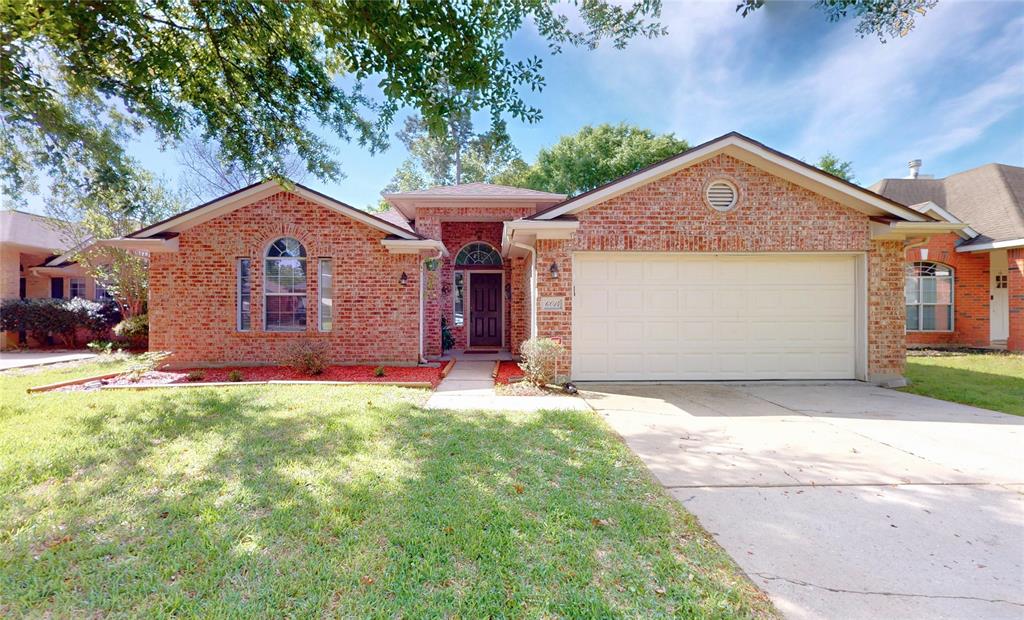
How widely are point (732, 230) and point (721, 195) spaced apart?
699 mm

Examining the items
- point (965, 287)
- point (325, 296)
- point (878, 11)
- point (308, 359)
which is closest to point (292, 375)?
point (308, 359)

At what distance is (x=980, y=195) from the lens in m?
14.3

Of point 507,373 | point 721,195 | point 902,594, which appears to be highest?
point 721,195

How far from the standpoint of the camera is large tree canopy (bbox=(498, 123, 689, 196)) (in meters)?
20.6

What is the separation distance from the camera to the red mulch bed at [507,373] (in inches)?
315

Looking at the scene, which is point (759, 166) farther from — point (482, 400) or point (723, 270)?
point (482, 400)

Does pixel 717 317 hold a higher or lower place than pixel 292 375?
higher

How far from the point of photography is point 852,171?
2308cm

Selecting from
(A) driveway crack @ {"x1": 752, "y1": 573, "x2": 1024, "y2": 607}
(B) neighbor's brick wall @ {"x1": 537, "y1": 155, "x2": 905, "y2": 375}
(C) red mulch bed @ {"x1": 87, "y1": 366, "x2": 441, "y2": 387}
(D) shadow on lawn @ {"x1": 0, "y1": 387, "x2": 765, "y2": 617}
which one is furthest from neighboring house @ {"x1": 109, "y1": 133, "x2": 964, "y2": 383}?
(A) driveway crack @ {"x1": 752, "y1": 573, "x2": 1024, "y2": 607}

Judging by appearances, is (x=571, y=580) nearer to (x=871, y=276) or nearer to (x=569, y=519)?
(x=569, y=519)

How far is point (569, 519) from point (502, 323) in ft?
34.1

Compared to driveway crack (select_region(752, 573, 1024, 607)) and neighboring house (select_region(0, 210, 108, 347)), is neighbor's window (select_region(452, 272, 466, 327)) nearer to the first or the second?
driveway crack (select_region(752, 573, 1024, 607))

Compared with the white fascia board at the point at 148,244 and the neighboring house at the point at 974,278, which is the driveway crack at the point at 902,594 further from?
the neighboring house at the point at 974,278

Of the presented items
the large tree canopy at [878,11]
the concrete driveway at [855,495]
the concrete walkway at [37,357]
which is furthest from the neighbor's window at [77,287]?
the large tree canopy at [878,11]
